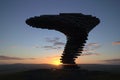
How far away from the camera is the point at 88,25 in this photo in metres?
48.9

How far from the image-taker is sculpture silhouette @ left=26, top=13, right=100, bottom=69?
1828 inches

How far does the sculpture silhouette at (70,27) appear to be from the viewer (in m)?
46.4

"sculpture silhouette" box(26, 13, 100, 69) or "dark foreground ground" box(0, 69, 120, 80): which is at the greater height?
"sculpture silhouette" box(26, 13, 100, 69)

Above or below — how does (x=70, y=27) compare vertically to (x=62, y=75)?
above

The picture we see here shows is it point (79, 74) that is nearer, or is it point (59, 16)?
point (79, 74)

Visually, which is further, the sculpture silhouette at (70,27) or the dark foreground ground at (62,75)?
the sculpture silhouette at (70,27)

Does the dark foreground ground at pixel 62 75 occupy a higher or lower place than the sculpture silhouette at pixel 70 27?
lower

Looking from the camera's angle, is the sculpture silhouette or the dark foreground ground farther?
the sculpture silhouette

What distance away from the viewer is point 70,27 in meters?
47.7

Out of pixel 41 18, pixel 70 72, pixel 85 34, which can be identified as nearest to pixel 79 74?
pixel 70 72

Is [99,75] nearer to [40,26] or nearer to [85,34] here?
[85,34]

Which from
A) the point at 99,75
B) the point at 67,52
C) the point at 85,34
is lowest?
the point at 99,75

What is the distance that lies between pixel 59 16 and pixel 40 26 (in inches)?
201

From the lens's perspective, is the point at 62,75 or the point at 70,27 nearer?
the point at 62,75
